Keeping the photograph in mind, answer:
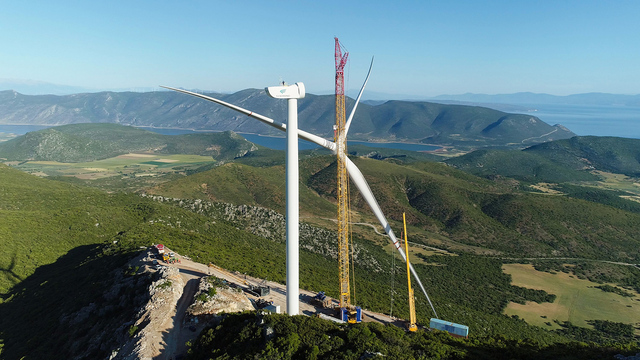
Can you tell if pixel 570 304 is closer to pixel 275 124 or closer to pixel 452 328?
pixel 452 328

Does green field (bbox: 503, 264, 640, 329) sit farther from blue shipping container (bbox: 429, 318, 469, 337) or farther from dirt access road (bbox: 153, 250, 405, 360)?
dirt access road (bbox: 153, 250, 405, 360)

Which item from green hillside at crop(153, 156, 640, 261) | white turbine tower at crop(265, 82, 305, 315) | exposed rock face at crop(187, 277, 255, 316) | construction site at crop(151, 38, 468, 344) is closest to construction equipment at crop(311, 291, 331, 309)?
construction site at crop(151, 38, 468, 344)

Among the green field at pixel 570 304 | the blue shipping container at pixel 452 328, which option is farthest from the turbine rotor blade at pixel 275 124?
the green field at pixel 570 304

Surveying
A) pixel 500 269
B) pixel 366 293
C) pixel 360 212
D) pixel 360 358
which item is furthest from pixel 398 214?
pixel 360 358

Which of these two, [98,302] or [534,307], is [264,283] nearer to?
[98,302]

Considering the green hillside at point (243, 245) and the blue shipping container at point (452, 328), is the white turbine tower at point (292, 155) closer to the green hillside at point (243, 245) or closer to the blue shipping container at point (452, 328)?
the green hillside at point (243, 245)

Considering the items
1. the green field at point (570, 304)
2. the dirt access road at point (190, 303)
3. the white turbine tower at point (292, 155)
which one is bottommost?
the green field at point (570, 304)

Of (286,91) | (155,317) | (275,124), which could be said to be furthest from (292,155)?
(155,317)
